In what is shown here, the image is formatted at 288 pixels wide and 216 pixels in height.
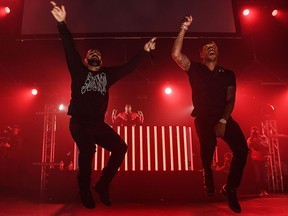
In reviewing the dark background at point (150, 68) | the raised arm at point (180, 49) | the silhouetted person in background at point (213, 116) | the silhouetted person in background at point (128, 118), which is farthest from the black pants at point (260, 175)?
the raised arm at point (180, 49)

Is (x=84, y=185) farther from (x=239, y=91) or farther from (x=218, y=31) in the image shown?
(x=239, y=91)

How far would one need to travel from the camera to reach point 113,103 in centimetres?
1441

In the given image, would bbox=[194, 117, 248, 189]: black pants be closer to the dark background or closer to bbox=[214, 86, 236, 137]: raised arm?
bbox=[214, 86, 236, 137]: raised arm

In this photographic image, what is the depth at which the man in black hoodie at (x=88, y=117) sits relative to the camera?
4.32 m

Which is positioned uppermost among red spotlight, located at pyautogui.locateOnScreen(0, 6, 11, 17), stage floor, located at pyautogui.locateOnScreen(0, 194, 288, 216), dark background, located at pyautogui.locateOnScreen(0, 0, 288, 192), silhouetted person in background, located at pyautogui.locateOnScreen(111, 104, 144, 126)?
red spotlight, located at pyautogui.locateOnScreen(0, 6, 11, 17)

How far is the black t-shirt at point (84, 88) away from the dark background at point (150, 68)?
260 cm

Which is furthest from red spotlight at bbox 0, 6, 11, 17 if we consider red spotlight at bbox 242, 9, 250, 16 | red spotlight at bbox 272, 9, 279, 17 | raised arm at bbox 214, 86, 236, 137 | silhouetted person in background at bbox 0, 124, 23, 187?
red spotlight at bbox 272, 9, 279, 17

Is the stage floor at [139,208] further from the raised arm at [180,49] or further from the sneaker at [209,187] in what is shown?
the raised arm at [180,49]

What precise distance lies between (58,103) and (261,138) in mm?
8873

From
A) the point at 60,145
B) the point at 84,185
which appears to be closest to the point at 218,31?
the point at 84,185

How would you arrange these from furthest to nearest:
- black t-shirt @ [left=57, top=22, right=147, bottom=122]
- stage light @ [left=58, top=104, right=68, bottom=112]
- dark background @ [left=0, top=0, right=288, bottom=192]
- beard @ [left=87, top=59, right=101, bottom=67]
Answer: stage light @ [left=58, top=104, right=68, bottom=112]
dark background @ [left=0, top=0, right=288, bottom=192]
beard @ [left=87, top=59, right=101, bottom=67]
black t-shirt @ [left=57, top=22, right=147, bottom=122]

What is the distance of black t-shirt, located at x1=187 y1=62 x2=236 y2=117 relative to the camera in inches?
181

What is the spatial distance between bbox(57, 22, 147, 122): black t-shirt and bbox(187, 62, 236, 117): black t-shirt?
56.2 inches

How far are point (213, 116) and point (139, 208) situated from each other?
3.80 metres
